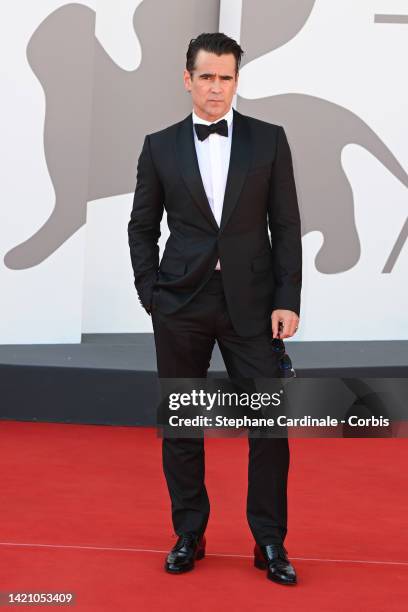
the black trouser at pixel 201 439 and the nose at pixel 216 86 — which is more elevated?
the nose at pixel 216 86

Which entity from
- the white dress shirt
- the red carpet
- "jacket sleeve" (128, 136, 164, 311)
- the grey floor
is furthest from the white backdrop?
the white dress shirt

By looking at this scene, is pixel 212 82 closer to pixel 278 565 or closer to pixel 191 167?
pixel 191 167

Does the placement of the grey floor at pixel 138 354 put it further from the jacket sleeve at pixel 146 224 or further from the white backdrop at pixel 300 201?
the jacket sleeve at pixel 146 224

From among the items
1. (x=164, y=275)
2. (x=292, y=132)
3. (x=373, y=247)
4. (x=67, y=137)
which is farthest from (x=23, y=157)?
(x=164, y=275)

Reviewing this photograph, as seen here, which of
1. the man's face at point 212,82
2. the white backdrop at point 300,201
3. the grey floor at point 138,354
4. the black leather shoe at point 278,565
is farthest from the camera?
the white backdrop at point 300,201

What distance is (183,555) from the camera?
10.1 feet

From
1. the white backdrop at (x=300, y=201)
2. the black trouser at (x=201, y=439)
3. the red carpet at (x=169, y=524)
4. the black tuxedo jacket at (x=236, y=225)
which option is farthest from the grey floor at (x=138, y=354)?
the black tuxedo jacket at (x=236, y=225)

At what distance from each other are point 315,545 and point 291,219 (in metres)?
1.02

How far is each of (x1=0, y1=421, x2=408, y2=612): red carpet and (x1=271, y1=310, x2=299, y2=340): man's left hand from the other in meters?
0.64

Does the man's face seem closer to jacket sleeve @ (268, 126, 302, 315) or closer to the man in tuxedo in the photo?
the man in tuxedo

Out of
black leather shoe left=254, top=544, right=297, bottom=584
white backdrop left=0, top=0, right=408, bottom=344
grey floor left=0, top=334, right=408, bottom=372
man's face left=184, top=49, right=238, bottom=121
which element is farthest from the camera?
white backdrop left=0, top=0, right=408, bottom=344

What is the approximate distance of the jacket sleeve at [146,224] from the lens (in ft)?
9.89

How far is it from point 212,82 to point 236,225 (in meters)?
0.36

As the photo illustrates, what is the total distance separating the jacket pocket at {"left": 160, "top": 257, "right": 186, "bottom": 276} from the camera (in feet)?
9.72
